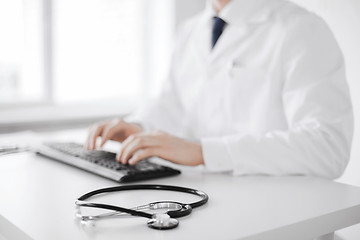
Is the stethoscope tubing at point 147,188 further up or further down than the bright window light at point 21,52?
further down

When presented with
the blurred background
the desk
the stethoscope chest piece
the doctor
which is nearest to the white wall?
the blurred background

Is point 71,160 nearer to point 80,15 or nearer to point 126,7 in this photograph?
point 80,15

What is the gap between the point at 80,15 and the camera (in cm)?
234

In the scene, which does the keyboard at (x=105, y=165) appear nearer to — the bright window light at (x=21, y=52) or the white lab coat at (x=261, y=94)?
the white lab coat at (x=261, y=94)

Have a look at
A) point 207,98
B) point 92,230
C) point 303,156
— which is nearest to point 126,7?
point 207,98

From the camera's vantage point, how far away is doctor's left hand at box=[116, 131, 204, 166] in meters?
0.97

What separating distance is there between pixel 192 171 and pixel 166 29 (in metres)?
1.61

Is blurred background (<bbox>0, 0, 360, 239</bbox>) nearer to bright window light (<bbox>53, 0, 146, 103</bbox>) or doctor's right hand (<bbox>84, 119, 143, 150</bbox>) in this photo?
bright window light (<bbox>53, 0, 146, 103</bbox>)

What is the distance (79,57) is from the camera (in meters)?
2.36

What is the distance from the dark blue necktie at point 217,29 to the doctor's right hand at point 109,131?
0.39 metres

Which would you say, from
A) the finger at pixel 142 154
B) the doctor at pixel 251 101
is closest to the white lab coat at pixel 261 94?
the doctor at pixel 251 101

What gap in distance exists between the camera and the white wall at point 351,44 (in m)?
1.51

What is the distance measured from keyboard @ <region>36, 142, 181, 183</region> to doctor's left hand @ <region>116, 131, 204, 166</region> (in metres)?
0.02

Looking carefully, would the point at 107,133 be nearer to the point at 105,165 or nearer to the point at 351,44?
the point at 105,165
